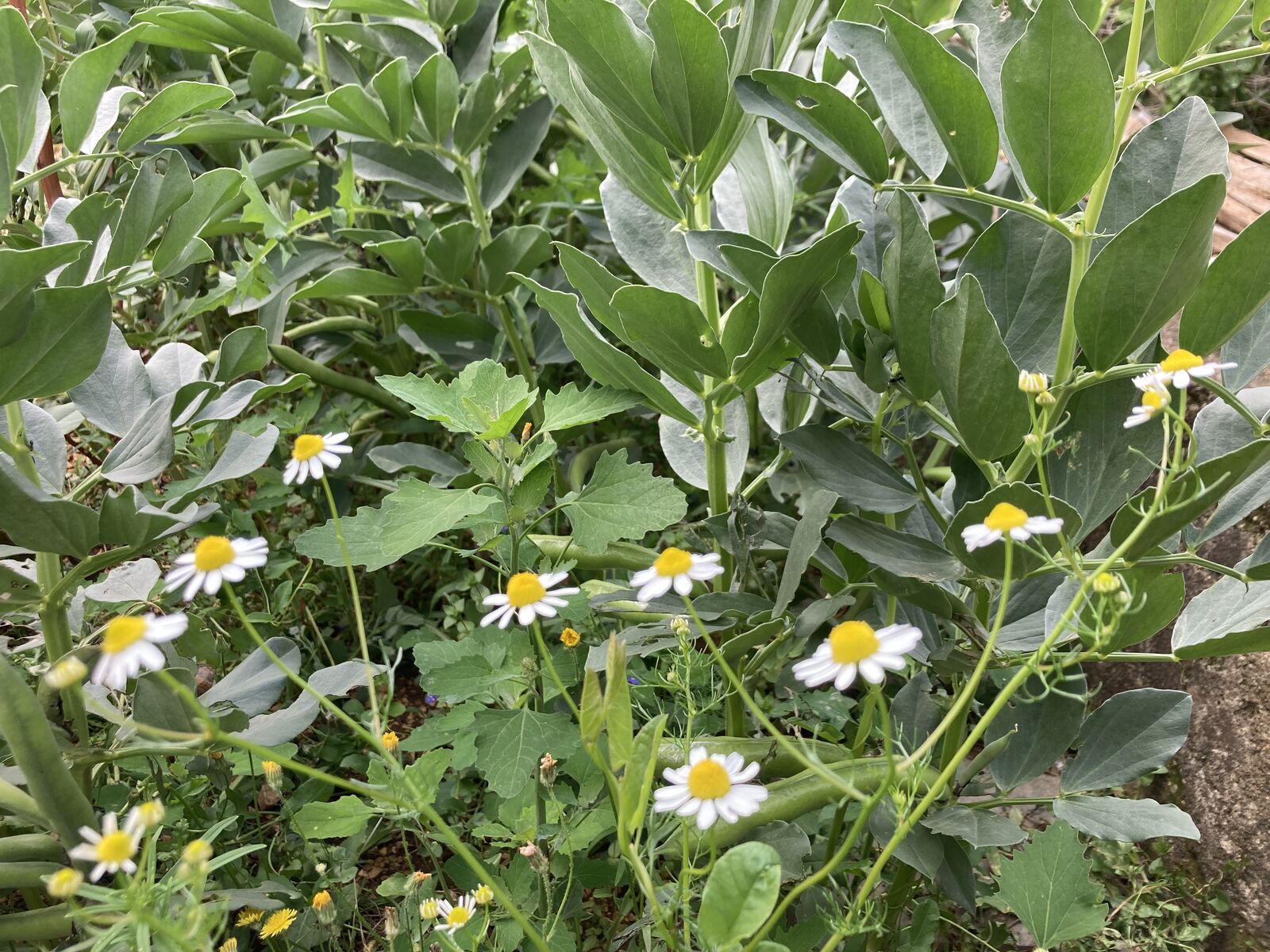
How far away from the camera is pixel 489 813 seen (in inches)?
42.3

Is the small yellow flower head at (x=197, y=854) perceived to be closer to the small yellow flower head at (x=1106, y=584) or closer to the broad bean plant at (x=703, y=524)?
the broad bean plant at (x=703, y=524)

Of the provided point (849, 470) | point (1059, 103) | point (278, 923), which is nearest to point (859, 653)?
point (849, 470)

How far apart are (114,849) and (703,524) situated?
0.60 m

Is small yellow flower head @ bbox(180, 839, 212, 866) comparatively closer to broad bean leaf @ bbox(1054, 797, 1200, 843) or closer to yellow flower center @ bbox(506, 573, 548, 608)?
yellow flower center @ bbox(506, 573, 548, 608)

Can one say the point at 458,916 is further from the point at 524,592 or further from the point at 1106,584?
the point at 1106,584

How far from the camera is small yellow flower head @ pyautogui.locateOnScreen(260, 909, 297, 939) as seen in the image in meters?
0.86

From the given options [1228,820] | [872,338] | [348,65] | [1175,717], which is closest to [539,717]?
[872,338]

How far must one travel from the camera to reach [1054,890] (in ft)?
2.89

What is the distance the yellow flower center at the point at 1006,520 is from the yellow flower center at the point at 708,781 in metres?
0.23

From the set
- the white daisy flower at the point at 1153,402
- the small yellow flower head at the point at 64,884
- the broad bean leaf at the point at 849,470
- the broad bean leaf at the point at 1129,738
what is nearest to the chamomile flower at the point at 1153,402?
the white daisy flower at the point at 1153,402

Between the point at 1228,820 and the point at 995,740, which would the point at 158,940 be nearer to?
the point at 995,740

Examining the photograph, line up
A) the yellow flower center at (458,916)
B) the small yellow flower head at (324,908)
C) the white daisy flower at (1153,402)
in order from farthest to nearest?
the small yellow flower head at (324,908) < the yellow flower center at (458,916) < the white daisy flower at (1153,402)

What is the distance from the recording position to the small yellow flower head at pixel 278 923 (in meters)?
0.86

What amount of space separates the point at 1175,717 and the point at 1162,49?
0.57 m
